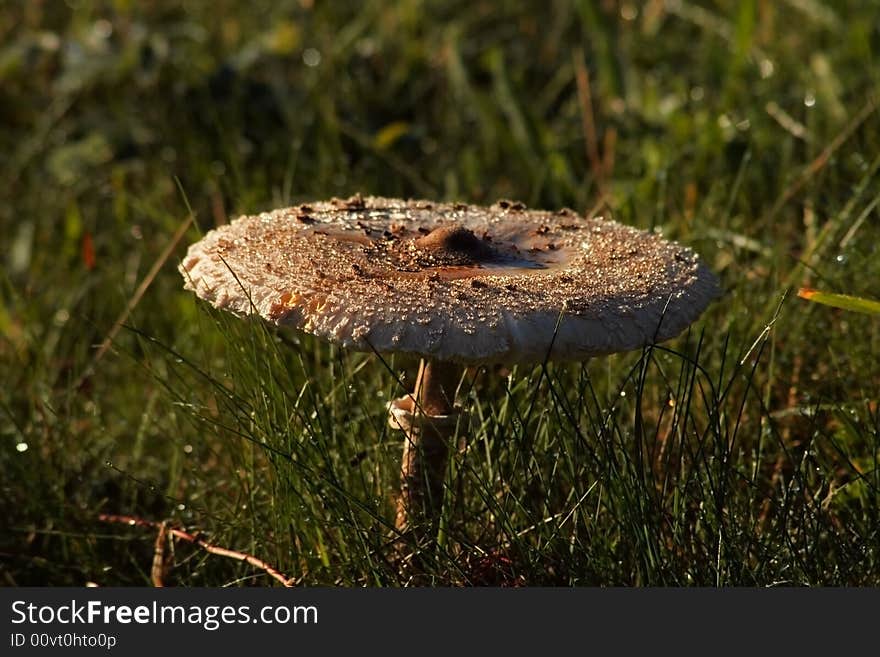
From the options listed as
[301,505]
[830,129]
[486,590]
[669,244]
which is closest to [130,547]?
[301,505]

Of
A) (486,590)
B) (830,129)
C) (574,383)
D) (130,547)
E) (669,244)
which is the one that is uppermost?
(830,129)

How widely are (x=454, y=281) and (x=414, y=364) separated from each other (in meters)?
1.02

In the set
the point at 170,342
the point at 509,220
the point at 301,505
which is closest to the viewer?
the point at 301,505

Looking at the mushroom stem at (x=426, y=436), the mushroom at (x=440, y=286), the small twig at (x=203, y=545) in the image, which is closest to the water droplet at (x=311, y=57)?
the mushroom at (x=440, y=286)

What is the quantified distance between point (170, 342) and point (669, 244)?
1.68 m

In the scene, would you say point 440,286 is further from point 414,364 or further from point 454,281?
point 414,364

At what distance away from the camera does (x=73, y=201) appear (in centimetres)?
446

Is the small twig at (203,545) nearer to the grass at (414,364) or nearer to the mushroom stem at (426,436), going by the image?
the grass at (414,364)

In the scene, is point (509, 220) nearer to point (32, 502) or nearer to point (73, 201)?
point (32, 502)

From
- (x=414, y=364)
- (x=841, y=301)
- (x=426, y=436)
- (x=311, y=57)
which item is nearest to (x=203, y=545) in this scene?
(x=426, y=436)

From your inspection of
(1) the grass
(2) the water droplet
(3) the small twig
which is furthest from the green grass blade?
(2) the water droplet

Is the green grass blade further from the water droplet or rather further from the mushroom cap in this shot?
the water droplet

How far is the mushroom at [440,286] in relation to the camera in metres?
1.98

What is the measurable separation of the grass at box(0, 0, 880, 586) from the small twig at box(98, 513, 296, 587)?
0.03 meters
